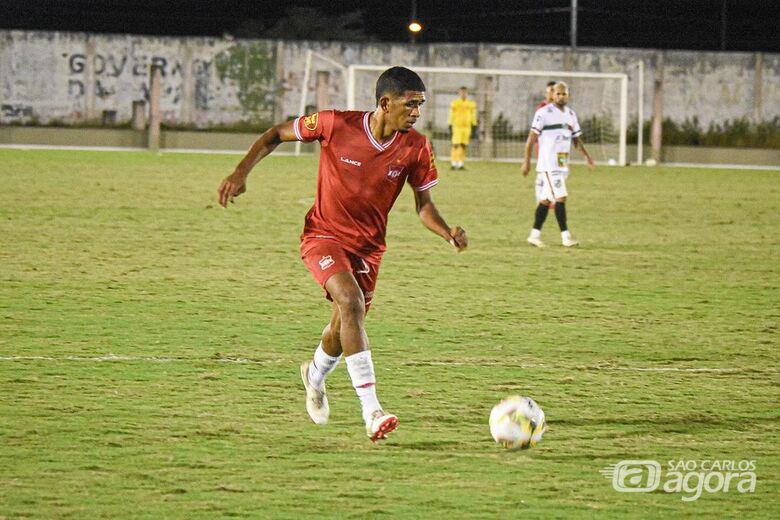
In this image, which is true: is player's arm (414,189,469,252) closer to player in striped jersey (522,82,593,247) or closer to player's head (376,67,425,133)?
player's head (376,67,425,133)

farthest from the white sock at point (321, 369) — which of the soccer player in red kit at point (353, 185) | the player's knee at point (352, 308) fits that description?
the player's knee at point (352, 308)

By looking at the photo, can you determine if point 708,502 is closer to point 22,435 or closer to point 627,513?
point 627,513

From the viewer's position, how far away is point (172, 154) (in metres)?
33.7

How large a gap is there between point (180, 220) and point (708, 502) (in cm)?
1241

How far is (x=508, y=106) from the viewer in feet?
122

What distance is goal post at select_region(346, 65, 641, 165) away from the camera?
35.0 meters

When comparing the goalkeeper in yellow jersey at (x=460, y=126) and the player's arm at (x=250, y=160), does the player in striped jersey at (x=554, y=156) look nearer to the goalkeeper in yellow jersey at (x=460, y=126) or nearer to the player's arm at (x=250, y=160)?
the player's arm at (x=250, y=160)

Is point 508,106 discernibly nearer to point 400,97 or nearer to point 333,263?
point 400,97

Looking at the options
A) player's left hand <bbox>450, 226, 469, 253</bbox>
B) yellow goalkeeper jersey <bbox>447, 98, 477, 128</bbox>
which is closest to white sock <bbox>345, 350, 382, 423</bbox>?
player's left hand <bbox>450, 226, 469, 253</bbox>

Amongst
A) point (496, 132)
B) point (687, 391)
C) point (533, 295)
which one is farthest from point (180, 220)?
point (496, 132)

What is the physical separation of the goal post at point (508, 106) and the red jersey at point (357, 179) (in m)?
28.0

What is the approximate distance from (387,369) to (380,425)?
7.09ft

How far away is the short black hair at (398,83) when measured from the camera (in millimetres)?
6246

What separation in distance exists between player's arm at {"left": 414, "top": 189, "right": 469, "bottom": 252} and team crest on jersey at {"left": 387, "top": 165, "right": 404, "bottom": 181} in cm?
23
